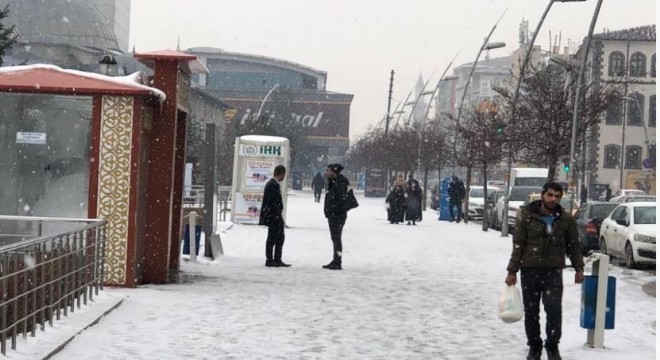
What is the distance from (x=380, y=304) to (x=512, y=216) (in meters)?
23.1

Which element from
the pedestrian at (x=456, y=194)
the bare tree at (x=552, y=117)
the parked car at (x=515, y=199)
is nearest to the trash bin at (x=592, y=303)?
the bare tree at (x=552, y=117)

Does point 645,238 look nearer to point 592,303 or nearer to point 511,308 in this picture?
point 592,303

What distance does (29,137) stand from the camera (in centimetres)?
1380

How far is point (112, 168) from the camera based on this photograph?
44.8 feet

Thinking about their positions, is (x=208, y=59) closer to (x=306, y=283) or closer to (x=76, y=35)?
(x=76, y=35)

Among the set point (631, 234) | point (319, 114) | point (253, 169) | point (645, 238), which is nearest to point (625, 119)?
point (319, 114)

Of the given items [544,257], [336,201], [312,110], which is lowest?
[544,257]

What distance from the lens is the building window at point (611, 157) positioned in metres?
86.6

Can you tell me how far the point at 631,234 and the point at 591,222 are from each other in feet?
12.7

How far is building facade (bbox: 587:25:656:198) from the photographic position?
8612 centimetres

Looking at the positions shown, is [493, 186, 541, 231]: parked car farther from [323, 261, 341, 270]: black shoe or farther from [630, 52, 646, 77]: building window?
[630, 52, 646, 77]: building window

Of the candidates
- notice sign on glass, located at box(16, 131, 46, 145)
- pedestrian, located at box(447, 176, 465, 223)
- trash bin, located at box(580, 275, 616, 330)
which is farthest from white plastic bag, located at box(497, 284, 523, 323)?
pedestrian, located at box(447, 176, 465, 223)

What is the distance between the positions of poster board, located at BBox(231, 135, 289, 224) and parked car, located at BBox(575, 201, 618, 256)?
28.9 feet

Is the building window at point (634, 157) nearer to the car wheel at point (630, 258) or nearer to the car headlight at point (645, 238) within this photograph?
the car wheel at point (630, 258)
